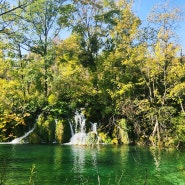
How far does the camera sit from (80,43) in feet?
104

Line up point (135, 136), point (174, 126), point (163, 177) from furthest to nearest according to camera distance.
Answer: point (135, 136), point (174, 126), point (163, 177)

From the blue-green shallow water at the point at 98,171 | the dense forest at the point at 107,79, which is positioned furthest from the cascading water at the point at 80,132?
the blue-green shallow water at the point at 98,171

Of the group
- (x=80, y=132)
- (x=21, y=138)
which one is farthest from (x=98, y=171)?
(x=21, y=138)

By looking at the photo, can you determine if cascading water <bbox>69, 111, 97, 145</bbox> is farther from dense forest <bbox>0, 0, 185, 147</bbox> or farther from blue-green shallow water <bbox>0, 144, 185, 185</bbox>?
blue-green shallow water <bbox>0, 144, 185, 185</bbox>

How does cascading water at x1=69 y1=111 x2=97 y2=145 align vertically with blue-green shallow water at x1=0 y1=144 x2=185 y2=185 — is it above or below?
above

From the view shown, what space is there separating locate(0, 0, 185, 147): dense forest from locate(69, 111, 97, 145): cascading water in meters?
0.55

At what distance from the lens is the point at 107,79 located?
29328 millimetres

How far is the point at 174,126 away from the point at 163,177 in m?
12.2

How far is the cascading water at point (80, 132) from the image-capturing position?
85.6ft

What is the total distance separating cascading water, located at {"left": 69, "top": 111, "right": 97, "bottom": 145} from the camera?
2608 centimetres

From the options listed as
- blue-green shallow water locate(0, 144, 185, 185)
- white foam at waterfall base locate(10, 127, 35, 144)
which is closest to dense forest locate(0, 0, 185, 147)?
white foam at waterfall base locate(10, 127, 35, 144)

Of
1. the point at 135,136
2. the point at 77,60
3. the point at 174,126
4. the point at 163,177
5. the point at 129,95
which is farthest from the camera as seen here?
the point at 77,60

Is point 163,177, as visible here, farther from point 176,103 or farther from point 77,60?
point 77,60

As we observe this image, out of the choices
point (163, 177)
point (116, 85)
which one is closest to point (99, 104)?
point (116, 85)
